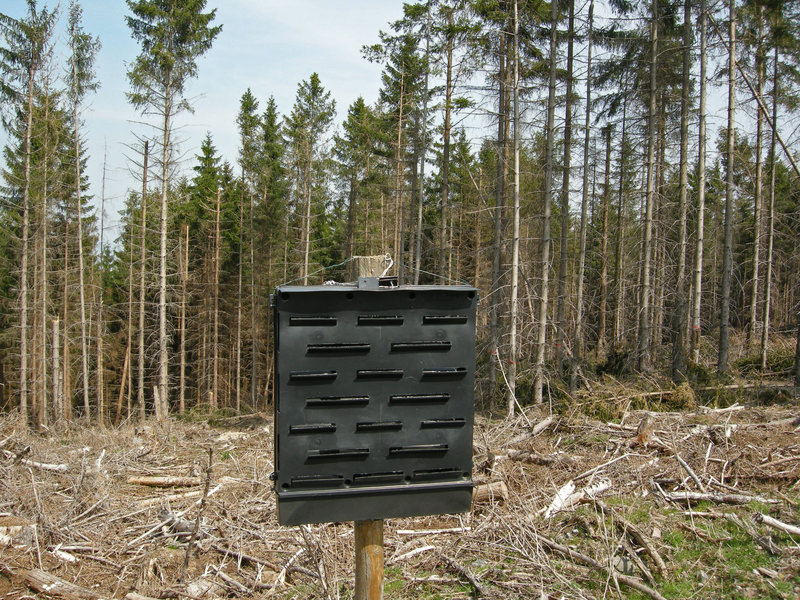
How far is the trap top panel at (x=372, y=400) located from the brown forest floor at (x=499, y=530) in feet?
5.55

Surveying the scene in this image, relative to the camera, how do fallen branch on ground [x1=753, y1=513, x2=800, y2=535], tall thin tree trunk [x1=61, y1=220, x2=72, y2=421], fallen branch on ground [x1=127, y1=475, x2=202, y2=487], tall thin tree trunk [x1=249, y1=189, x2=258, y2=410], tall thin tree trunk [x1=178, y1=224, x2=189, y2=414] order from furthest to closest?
1. tall thin tree trunk [x1=249, y1=189, x2=258, y2=410]
2. tall thin tree trunk [x1=178, y1=224, x2=189, y2=414]
3. tall thin tree trunk [x1=61, y1=220, x2=72, y2=421]
4. fallen branch on ground [x1=127, y1=475, x2=202, y2=487]
5. fallen branch on ground [x1=753, y1=513, x2=800, y2=535]

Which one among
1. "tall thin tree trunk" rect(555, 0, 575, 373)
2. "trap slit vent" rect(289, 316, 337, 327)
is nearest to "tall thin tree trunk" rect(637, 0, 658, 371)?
"tall thin tree trunk" rect(555, 0, 575, 373)

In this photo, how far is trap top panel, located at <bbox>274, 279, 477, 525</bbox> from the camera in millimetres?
2182

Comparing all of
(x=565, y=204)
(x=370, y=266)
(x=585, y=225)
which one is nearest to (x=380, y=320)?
(x=370, y=266)

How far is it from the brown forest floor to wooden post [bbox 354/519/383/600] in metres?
1.03

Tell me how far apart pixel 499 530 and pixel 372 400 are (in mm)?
3900

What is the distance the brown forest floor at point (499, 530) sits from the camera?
4863mm

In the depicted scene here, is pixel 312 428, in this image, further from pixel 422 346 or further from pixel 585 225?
pixel 585 225

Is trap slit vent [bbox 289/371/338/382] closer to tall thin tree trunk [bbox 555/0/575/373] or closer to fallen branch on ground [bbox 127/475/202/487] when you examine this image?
fallen branch on ground [bbox 127/475/202/487]

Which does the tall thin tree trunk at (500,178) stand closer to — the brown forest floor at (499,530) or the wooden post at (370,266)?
the brown forest floor at (499,530)

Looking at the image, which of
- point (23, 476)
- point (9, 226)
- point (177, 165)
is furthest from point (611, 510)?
point (9, 226)

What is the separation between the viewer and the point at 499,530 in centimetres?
551

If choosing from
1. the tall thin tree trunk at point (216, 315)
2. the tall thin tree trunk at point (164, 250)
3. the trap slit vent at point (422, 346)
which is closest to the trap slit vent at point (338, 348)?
the trap slit vent at point (422, 346)

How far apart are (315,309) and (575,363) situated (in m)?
15.7
